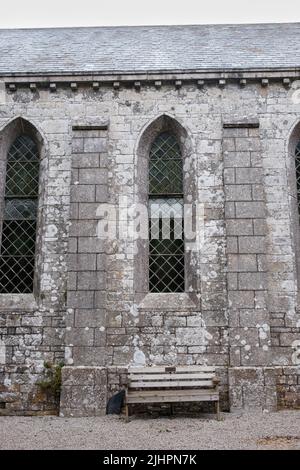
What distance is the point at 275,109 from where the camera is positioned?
948 centimetres

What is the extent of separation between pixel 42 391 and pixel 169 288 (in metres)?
2.90

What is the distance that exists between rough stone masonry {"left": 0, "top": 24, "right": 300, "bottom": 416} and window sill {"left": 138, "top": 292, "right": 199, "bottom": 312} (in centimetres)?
2

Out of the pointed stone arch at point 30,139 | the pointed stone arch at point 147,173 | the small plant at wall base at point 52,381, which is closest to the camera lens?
the small plant at wall base at point 52,381

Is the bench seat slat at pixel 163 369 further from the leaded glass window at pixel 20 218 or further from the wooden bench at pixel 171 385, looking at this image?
the leaded glass window at pixel 20 218

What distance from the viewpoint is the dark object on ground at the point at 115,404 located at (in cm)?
793

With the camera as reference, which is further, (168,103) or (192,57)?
(192,57)

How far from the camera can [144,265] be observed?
8914 millimetres

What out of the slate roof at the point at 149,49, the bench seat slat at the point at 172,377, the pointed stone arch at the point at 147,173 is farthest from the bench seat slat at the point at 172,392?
the slate roof at the point at 149,49

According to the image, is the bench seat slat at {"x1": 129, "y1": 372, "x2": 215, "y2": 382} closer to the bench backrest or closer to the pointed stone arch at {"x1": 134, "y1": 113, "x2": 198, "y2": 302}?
the bench backrest

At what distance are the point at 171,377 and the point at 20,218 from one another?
14.1 ft

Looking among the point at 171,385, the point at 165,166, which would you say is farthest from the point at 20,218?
the point at 171,385

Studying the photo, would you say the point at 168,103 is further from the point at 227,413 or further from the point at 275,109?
the point at 227,413

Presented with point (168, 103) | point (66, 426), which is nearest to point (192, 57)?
point (168, 103)

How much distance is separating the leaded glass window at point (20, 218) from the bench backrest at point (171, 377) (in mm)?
2720
